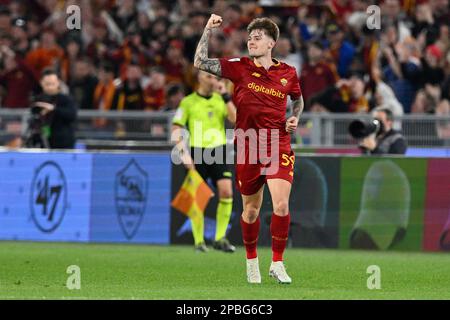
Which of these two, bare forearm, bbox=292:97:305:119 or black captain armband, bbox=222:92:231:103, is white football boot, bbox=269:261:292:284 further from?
black captain armband, bbox=222:92:231:103

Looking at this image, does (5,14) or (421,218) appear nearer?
(421,218)

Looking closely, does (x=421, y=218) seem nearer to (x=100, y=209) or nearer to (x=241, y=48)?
(x=100, y=209)

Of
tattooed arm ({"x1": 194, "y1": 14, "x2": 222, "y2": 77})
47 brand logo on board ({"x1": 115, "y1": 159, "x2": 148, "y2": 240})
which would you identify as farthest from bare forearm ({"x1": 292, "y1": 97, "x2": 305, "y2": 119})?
47 brand logo on board ({"x1": 115, "y1": 159, "x2": 148, "y2": 240})

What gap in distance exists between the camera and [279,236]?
12.8m

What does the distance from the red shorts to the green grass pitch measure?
967 millimetres

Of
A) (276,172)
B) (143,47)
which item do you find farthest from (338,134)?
(276,172)

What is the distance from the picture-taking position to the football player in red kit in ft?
41.8

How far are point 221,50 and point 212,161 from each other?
532cm

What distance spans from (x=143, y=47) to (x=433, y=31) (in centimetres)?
579

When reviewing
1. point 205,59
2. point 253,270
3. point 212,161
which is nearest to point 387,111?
point 212,161

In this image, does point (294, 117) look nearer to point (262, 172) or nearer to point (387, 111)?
point (262, 172)

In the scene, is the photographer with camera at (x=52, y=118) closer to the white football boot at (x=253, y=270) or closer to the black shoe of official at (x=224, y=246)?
the black shoe of official at (x=224, y=246)
